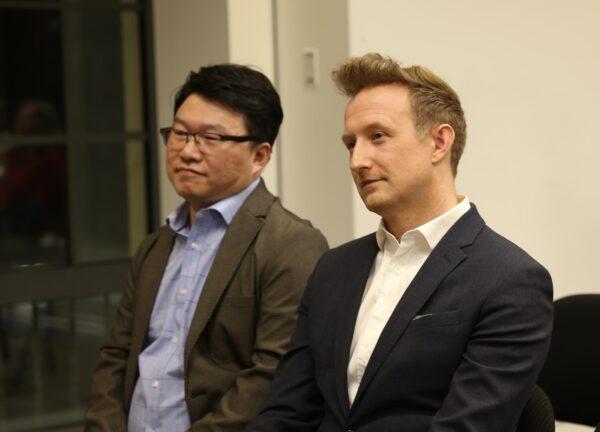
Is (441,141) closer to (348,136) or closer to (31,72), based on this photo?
(348,136)

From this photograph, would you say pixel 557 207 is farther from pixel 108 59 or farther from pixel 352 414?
pixel 352 414

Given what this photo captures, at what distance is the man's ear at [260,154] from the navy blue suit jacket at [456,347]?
64 centimetres

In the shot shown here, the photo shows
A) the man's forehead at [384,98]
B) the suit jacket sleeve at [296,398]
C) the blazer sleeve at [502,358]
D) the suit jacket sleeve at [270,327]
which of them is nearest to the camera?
the blazer sleeve at [502,358]

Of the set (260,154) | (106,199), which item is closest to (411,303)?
(260,154)

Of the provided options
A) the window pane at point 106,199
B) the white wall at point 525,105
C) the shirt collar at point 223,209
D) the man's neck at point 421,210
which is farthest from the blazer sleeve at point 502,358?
the window pane at point 106,199

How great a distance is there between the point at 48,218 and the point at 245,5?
3.64 ft

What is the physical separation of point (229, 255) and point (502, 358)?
878mm

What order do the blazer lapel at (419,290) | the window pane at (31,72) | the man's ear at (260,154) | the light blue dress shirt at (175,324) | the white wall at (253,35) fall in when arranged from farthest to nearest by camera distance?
the window pane at (31,72) < the white wall at (253,35) < the man's ear at (260,154) < the light blue dress shirt at (175,324) < the blazer lapel at (419,290)

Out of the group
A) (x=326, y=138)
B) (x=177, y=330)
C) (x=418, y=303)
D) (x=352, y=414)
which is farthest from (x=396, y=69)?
(x=326, y=138)

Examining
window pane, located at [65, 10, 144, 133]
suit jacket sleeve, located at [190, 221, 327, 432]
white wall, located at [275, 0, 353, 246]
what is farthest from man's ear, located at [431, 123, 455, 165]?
window pane, located at [65, 10, 144, 133]

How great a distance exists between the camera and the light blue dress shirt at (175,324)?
2537 millimetres

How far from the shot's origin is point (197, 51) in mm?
3566

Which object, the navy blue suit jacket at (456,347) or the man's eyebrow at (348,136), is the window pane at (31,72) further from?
the navy blue suit jacket at (456,347)

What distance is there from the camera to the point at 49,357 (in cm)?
387
